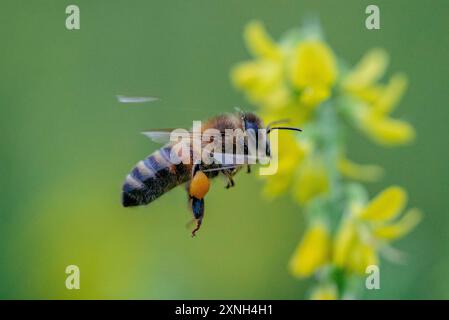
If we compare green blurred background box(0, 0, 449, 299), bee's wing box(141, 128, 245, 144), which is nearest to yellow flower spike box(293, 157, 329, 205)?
bee's wing box(141, 128, 245, 144)

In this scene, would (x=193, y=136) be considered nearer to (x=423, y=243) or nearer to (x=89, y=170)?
(x=423, y=243)

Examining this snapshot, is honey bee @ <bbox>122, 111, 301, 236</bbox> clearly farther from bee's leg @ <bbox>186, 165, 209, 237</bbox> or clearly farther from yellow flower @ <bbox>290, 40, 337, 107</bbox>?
yellow flower @ <bbox>290, 40, 337, 107</bbox>

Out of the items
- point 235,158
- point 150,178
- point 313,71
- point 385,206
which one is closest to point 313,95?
point 313,71

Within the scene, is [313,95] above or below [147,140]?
below

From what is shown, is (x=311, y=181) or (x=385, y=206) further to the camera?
(x=311, y=181)

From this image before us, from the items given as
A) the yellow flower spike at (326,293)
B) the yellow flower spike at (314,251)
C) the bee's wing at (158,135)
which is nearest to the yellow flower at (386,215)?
the yellow flower spike at (314,251)

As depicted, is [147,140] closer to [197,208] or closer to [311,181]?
[311,181]

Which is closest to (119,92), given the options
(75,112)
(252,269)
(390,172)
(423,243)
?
(75,112)

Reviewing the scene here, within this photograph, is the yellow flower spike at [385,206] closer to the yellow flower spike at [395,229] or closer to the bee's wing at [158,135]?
the yellow flower spike at [395,229]
